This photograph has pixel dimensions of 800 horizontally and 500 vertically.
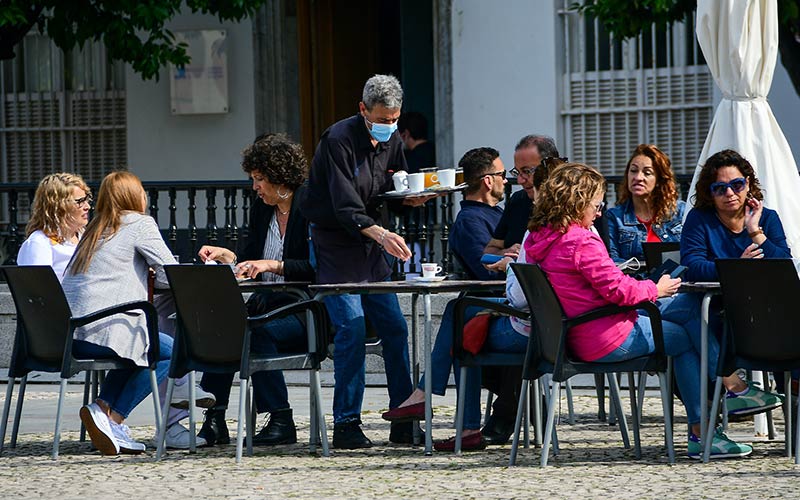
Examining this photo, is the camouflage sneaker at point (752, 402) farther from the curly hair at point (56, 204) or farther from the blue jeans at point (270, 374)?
the curly hair at point (56, 204)

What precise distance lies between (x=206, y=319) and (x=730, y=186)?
262 cm

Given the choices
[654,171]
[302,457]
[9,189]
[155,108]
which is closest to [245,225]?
[9,189]

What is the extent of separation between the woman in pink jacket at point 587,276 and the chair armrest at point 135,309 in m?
1.88

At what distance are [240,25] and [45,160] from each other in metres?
2.40

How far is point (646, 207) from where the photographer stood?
945 centimetres

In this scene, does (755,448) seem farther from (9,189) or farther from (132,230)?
(9,189)

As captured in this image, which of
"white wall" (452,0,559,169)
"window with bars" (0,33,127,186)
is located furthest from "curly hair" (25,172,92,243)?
"window with bars" (0,33,127,186)

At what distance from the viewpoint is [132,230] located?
816cm

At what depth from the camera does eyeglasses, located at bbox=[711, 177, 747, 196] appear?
798cm

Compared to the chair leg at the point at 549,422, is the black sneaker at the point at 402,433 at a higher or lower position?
lower

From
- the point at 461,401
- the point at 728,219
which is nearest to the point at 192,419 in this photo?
the point at 461,401

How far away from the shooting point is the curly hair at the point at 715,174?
8.06 meters

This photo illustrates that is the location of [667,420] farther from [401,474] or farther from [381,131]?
[381,131]

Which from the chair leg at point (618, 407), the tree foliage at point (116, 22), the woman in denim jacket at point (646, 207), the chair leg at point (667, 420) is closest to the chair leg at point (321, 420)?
the chair leg at point (618, 407)
